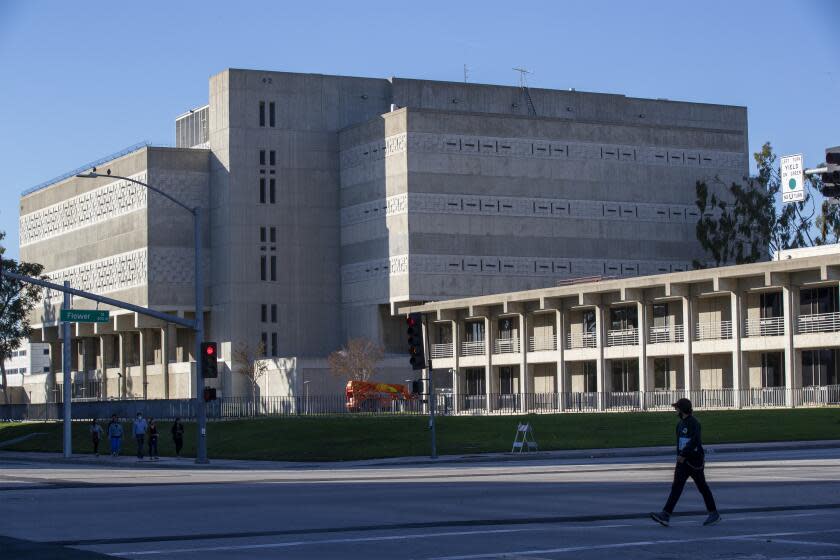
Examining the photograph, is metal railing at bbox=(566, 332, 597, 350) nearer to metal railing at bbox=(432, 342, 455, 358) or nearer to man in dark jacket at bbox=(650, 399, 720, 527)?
metal railing at bbox=(432, 342, 455, 358)

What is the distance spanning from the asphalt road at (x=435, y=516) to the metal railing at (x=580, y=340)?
174 feet

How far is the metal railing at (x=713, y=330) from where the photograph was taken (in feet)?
260

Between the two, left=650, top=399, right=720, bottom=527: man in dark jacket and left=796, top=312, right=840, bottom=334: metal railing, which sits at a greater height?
left=796, top=312, right=840, bottom=334: metal railing

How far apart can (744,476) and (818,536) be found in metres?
12.6

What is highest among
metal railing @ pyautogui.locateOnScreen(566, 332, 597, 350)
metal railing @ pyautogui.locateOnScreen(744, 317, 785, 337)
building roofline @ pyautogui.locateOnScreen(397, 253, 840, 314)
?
building roofline @ pyautogui.locateOnScreen(397, 253, 840, 314)

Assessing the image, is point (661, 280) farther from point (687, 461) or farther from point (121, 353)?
point (687, 461)

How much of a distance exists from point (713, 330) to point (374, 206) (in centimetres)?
3420

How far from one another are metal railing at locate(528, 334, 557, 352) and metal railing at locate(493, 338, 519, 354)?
128cm

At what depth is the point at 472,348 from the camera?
100 meters

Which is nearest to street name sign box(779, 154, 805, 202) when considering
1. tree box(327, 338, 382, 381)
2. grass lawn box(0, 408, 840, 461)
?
grass lawn box(0, 408, 840, 461)

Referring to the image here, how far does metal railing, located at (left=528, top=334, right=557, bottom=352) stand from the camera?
93.4 m

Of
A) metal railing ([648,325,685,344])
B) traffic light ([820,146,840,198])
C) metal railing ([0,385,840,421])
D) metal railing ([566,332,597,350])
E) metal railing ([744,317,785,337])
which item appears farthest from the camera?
metal railing ([566,332,597,350])

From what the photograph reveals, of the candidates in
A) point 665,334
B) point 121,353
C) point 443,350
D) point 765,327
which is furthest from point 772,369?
point 121,353

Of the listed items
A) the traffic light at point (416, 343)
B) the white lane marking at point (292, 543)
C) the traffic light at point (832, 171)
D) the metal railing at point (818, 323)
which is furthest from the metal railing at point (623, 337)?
the traffic light at point (832, 171)
